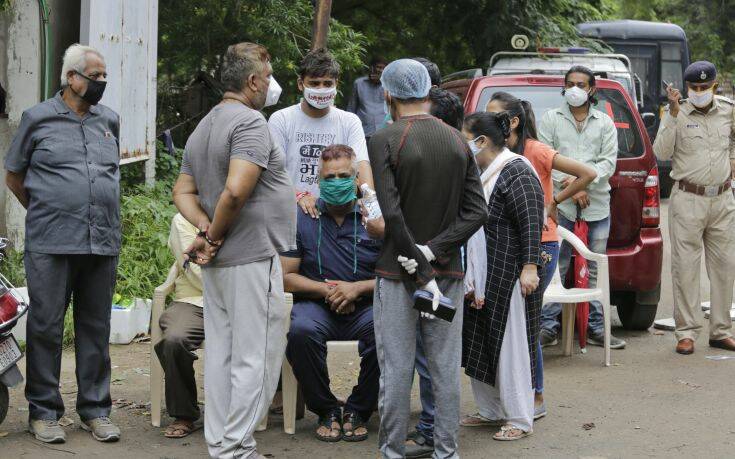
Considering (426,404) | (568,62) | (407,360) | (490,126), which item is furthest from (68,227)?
(568,62)

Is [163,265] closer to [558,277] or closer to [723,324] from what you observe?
[558,277]

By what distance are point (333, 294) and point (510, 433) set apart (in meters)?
1.20

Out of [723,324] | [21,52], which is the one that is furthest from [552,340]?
[21,52]

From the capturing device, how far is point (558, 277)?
7.75 meters

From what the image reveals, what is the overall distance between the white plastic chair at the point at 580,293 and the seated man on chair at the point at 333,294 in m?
1.81

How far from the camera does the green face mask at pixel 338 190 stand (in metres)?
5.96

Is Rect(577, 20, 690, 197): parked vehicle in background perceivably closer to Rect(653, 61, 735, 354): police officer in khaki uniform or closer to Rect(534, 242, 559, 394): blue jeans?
Rect(653, 61, 735, 354): police officer in khaki uniform

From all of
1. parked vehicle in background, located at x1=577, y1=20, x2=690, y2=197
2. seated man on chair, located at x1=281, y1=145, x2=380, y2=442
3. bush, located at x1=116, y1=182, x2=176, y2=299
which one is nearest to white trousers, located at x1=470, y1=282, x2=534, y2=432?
seated man on chair, located at x1=281, y1=145, x2=380, y2=442

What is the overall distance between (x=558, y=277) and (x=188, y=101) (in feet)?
18.6

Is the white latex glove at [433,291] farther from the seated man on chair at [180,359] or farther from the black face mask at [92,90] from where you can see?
the black face mask at [92,90]

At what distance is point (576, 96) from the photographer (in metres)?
7.91

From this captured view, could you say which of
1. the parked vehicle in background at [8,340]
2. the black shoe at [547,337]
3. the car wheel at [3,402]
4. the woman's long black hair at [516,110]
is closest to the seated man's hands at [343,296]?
the woman's long black hair at [516,110]

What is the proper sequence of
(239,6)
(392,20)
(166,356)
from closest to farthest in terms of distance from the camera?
(166,356), (239,6), (392,20)

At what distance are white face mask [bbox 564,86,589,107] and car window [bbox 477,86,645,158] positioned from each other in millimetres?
567
